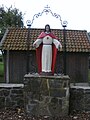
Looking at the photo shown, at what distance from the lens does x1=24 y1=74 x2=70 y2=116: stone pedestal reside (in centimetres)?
928

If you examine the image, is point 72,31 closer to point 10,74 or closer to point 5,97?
point 10,74

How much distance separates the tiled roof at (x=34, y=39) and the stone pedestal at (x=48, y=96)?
10809 millimetres

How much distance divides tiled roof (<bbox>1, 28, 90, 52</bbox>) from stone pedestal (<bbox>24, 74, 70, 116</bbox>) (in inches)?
426

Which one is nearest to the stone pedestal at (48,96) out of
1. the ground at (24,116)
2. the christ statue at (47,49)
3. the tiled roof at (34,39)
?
the ground at (24,116)

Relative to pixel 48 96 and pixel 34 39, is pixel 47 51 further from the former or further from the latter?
pixel 34 39

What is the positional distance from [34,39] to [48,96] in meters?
12.9

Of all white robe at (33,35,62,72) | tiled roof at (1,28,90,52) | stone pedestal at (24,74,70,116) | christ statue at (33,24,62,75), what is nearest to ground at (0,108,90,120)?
stone pedestal at (24,74,70,116)

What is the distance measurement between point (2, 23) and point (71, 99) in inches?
1105

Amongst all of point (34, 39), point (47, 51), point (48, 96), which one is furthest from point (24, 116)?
point (34, 39)

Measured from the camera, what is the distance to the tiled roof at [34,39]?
68.5 feet

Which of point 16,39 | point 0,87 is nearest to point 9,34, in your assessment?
point 16,39

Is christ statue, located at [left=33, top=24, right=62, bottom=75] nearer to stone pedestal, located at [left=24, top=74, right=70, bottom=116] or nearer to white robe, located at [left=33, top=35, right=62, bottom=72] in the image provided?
white robe, located at [left=33, top=35, right=62, bottom=72]

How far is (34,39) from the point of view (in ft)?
71.9

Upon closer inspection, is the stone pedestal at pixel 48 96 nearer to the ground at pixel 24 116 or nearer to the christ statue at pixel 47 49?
the ground at pixel 24 116
